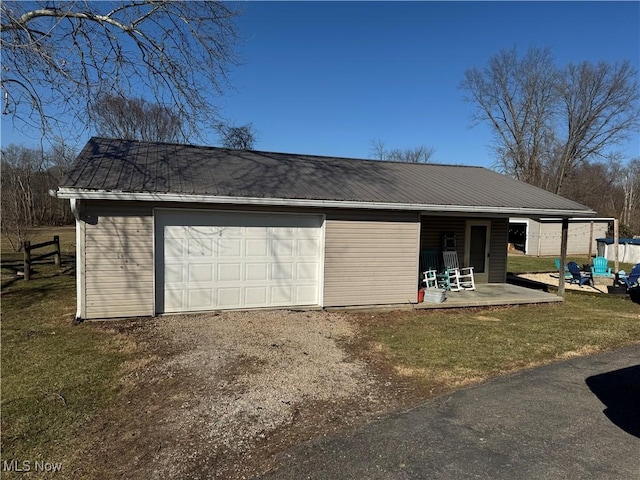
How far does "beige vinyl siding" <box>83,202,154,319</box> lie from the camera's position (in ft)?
25.4

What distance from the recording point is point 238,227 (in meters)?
8.84

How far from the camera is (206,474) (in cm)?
325

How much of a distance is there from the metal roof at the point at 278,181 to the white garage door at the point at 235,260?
604 millimetres

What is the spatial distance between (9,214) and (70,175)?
11936mm

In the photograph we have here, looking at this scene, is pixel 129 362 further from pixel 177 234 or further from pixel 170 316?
pixel 177 234

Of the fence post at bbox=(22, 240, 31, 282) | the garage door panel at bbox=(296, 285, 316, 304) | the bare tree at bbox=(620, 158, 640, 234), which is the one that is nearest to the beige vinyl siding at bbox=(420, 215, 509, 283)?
the garage door panel at bbox=(296, 285, 316, 304)

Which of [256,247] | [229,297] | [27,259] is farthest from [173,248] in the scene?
[27,259]

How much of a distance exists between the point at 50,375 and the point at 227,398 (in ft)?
7.90

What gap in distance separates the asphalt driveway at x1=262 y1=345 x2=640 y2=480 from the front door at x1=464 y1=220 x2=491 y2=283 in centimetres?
786

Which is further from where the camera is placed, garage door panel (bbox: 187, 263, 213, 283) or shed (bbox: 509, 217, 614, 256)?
shed (bbox: 509, 217, 614, 256)

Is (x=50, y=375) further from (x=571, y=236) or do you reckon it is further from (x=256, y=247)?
(x=571, y=236)

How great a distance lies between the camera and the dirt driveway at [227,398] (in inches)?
137

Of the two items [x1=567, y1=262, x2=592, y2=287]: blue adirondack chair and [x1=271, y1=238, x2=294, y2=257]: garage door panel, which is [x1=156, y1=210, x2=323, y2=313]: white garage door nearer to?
[x1=271, y1=238, x2=294, y2=257]: garage door panel

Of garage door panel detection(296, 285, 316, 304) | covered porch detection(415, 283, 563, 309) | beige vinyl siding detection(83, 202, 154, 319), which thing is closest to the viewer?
beige vinyl siding detection(83, 202, 154, 319)
